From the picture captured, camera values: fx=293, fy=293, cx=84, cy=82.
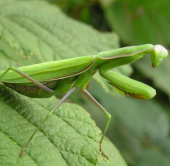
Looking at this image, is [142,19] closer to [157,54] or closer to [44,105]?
[157,54]

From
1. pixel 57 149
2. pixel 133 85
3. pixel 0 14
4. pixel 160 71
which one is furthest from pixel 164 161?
pixel 0 14

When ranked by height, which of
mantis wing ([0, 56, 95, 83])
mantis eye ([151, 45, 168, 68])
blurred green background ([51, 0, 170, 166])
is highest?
mantis eye ([151, 45, 168, 68])

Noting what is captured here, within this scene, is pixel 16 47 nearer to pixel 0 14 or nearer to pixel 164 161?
pixel 0 14

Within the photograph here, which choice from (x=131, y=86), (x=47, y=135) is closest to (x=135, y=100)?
(x=131, y=86)

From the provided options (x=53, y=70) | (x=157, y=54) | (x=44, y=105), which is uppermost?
(x=157, y=54)

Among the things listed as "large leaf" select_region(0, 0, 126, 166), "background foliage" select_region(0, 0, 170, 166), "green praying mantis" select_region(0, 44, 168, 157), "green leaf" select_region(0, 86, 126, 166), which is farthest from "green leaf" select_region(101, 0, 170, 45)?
"green leaf" select_region(0, 86, 126, 166)

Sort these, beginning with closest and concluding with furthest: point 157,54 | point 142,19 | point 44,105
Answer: point 157,54
point 44,105
point 142,19

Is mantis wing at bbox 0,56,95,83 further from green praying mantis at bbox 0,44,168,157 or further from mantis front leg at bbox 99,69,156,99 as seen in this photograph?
mantis front leg at bbox 99,69,156,99

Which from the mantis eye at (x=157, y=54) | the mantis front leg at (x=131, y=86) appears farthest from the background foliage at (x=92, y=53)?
the mantis eye at (x=157, y=54)
